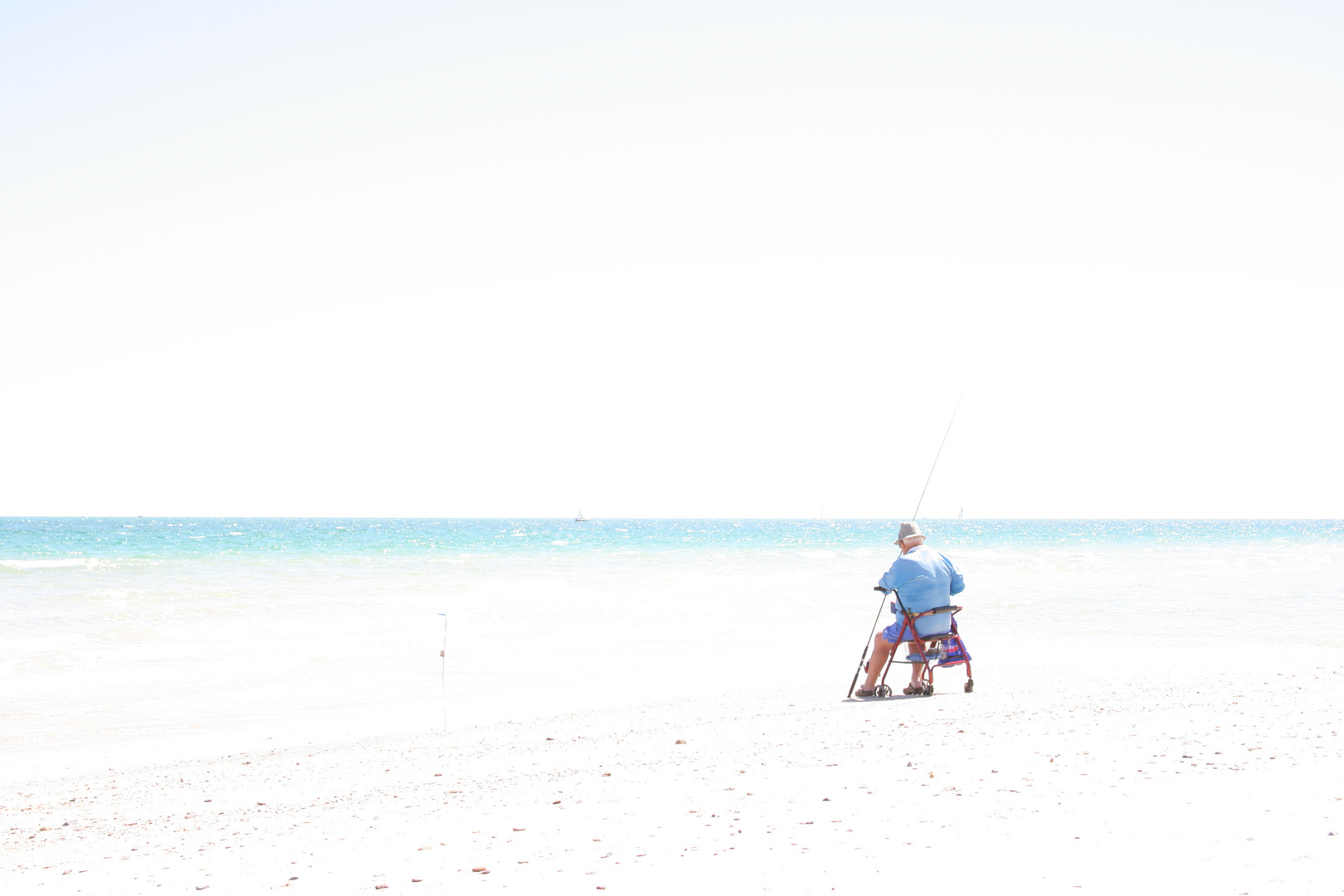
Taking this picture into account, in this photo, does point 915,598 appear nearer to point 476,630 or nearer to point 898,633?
point 898,633

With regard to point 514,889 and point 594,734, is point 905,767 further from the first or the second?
point 594,734

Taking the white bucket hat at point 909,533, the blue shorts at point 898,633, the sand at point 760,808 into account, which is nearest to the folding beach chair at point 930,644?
the blue shorts at point 898,633

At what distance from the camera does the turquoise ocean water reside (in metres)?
9.16

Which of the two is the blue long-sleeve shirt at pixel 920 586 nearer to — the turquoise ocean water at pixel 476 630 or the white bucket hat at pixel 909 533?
the white bucket hat at pixel 909 533

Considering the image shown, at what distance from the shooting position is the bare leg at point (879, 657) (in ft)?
25.9

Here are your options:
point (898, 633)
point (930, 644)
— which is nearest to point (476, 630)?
point (898, 633)

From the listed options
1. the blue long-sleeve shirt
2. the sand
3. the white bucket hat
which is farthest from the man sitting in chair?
the sand

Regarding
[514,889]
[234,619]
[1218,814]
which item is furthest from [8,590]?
[1218,814]

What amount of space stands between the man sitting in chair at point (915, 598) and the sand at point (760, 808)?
72 centimetres

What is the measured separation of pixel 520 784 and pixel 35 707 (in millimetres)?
6169

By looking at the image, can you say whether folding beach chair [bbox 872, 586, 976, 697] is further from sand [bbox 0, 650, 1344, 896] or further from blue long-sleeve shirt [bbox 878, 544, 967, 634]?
sand [bbox 0, 650, 1344, 896]

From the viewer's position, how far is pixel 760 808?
14.1 feet

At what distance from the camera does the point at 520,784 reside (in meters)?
5.28

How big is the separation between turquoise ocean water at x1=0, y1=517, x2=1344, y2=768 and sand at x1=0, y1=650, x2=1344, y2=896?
2190 mm
